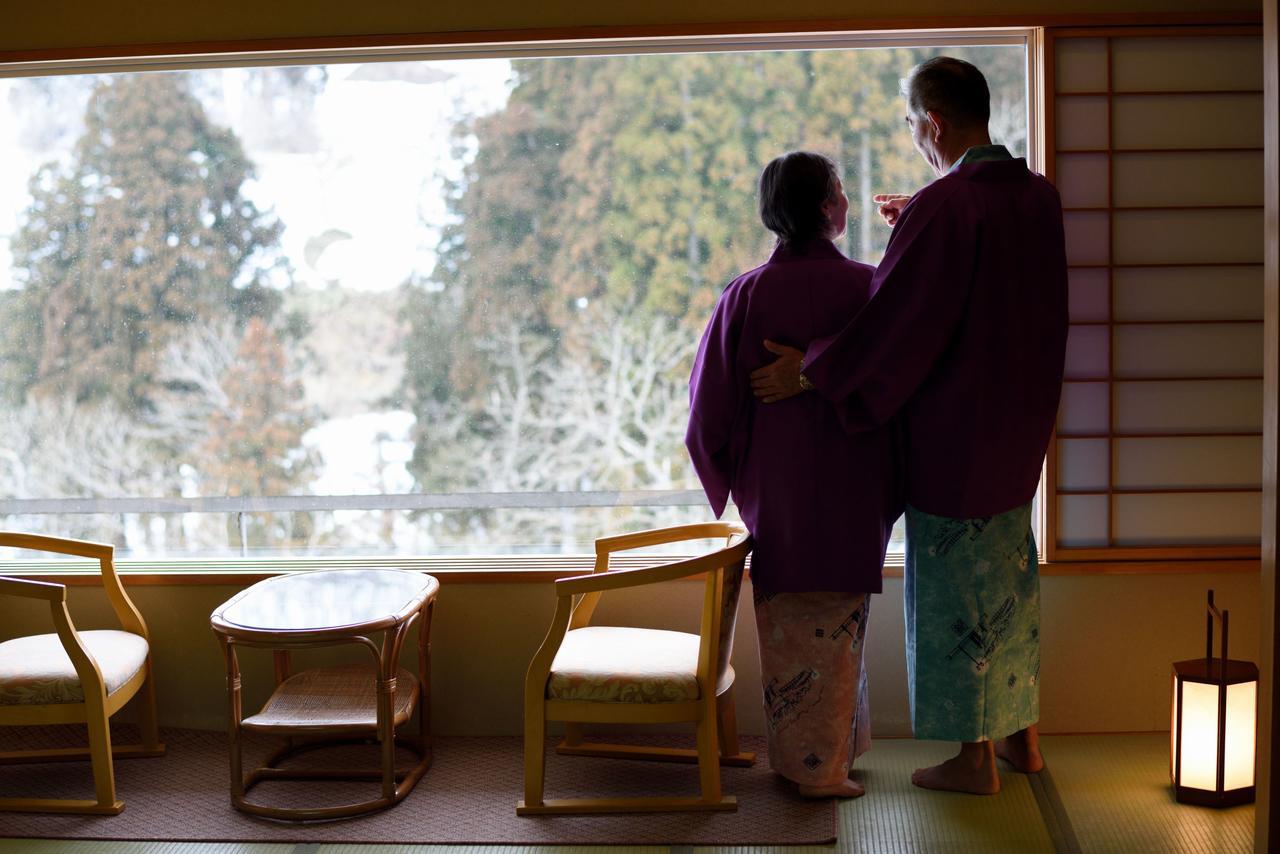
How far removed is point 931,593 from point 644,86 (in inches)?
66.9

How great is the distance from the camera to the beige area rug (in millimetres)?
2695

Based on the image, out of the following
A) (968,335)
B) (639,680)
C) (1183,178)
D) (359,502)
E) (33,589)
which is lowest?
(639,680)

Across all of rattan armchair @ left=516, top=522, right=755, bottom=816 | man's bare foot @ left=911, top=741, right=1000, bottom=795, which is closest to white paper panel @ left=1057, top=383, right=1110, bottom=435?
man's bare foot @ left=911, top=741, right=1000, bottom=795

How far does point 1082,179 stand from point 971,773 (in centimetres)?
168

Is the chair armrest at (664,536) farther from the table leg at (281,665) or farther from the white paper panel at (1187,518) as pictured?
the white paper panel at (1187,518)

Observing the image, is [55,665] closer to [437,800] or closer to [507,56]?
[437,800]

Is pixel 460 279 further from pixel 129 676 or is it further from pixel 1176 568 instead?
pixel 1176 568

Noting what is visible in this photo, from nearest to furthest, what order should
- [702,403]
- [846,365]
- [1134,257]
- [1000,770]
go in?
[846,365]
[702,403]
[1000,770]
[1134,257]

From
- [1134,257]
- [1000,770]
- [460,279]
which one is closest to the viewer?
[1000,770]

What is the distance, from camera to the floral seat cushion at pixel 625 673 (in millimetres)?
2717

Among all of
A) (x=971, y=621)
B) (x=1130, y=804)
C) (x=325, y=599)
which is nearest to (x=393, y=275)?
(x=325, y=599)

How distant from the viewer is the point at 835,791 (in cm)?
282

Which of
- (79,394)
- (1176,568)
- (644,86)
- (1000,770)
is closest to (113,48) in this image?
(79,394)

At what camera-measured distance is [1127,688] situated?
10.8 ft
